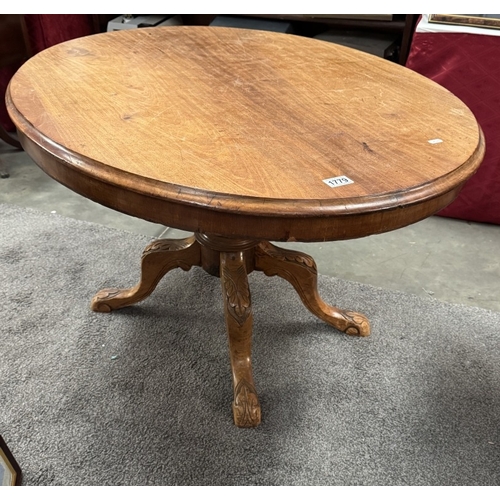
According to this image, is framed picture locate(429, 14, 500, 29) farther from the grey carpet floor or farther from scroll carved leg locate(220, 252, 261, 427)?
scroll carved leg locate(220, 252, 261, 427)

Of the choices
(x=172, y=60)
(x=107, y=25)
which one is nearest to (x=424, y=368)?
(x=172, y=60)

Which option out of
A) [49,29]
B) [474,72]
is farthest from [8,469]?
[49,29]

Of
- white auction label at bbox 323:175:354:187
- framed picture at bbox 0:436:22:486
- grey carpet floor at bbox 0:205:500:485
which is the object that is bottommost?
grey carpet floor at bbox 0:205:500:485

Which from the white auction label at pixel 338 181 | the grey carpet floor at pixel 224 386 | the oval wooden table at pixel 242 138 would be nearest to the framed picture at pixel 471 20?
the oval wooden table at pixel 242 138

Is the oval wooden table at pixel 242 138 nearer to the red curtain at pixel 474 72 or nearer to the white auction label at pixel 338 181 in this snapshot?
the white auction label at pixel 338 181

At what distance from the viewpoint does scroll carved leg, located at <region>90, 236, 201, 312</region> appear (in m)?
1.36

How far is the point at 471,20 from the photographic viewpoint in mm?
1648

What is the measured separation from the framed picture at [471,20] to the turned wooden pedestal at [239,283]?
93 centimetres

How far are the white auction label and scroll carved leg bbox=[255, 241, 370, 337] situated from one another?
61cm

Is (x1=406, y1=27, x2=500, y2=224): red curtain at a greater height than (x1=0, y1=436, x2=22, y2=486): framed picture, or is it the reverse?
(x1=406, y1=27, x2=500, y2=224): red curtain

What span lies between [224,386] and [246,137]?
0.64 metres

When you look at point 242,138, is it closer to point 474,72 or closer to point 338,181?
point 338,181


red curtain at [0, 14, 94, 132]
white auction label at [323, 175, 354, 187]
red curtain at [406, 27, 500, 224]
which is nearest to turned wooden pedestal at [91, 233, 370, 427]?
white auction label at [323, 175, 354, 187]

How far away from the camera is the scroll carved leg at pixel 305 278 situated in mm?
1346
